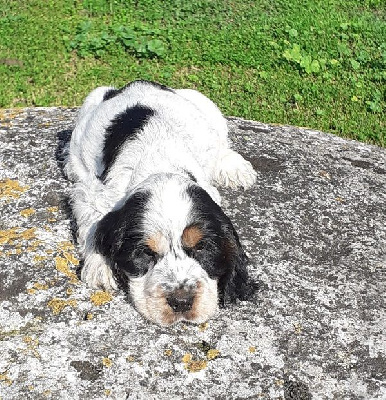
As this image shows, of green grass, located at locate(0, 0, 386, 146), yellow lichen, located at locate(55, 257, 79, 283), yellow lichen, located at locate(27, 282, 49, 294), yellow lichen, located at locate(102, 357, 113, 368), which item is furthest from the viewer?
green grass, located at locate(0, 0, 386, 146)

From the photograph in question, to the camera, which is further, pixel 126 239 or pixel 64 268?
pixel 64 268

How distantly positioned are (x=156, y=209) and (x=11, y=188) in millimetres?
1672

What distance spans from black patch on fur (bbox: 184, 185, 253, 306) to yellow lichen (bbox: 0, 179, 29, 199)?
5.34ft

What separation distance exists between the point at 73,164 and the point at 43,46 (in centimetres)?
457

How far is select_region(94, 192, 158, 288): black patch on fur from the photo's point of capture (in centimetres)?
425

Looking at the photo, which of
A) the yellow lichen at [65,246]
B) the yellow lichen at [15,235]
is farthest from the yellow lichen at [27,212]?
the yellow lichen at [65,246]

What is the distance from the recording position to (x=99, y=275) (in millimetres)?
4449

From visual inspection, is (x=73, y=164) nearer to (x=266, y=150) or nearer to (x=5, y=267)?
(x=5, y=267)

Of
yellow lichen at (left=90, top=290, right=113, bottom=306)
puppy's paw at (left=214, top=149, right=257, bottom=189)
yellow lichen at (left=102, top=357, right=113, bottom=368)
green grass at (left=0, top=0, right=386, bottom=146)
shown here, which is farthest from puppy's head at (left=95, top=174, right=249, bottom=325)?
green grass at (left=0, top=0, right=386, bottom=146)

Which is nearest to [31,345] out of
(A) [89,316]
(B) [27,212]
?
(A) [89,316]

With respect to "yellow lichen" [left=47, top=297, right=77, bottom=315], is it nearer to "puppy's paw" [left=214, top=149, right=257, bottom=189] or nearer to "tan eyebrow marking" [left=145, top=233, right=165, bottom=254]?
"tan eyebrow marking" [left=145, top=233, right=165, bottom=254]

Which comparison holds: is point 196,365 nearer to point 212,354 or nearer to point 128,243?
point 212,354

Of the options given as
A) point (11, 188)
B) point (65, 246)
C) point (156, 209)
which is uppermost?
point (156, 209)

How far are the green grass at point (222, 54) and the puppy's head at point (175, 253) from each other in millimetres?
4124
